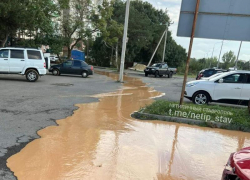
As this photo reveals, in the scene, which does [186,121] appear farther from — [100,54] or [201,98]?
[100,54]

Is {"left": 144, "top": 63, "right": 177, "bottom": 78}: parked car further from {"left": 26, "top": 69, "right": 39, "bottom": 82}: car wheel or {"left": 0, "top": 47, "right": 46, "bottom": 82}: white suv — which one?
{"left": 26, "top": 69, "right": 39, "bottom": 82}: car wheel

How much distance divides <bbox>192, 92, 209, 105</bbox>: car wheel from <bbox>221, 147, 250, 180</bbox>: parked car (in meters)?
7.62

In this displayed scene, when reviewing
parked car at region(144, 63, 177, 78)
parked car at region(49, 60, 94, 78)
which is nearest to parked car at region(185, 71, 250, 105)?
parked car at region(49, 60, 94, 78)

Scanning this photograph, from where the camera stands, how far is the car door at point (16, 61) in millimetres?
13703

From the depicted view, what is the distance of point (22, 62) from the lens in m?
13.9

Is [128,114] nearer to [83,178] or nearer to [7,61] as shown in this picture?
[83,178]

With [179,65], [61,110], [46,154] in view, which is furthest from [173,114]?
[179,65]

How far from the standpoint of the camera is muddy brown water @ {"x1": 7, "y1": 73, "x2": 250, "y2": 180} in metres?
3.95

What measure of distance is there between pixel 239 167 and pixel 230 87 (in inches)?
327

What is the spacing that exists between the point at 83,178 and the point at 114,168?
2.06 feet

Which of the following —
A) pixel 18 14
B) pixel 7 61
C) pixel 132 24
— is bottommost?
pixel 7 61

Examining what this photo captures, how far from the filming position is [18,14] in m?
17.2

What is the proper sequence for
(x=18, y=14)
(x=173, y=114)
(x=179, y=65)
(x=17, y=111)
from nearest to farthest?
(x=17, y=111), (x=173, y=114), (x=18, y=14), (x=179, y=65)

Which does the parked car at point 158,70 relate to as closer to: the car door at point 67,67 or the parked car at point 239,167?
the car door at point 67,67
